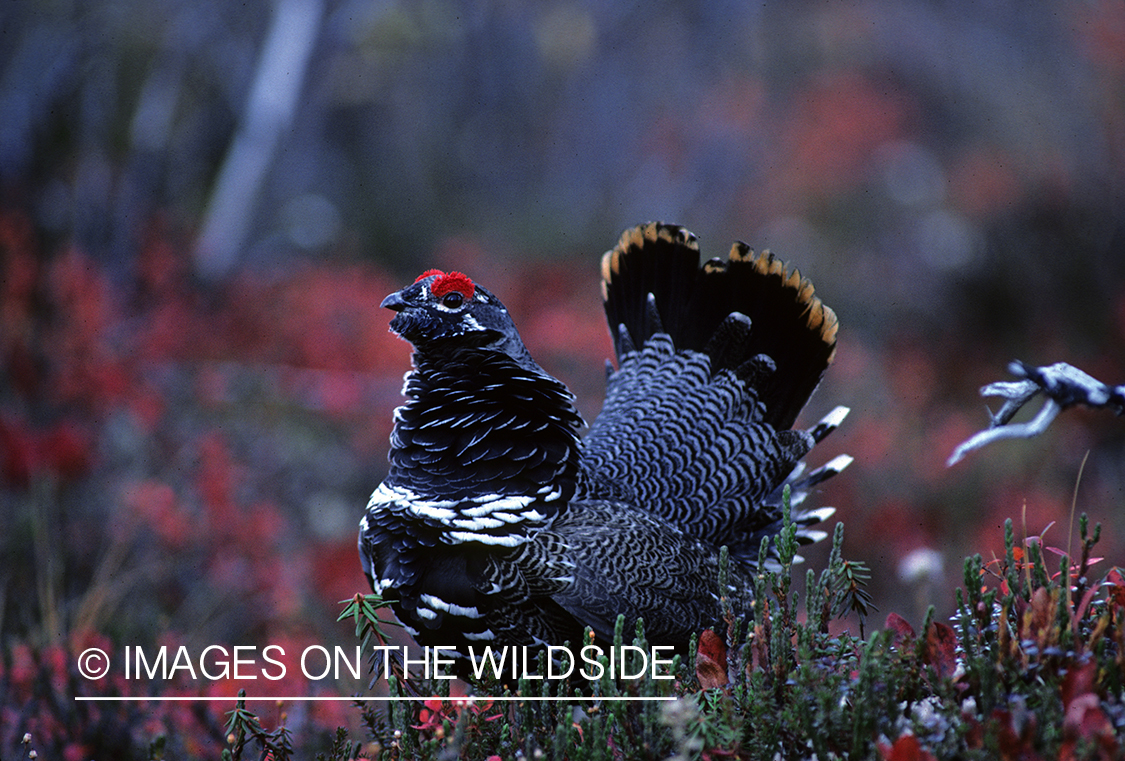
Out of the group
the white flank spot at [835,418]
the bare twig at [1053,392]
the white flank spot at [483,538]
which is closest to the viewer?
the bare twig at [1053,392]

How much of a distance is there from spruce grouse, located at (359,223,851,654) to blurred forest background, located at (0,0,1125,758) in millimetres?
1144

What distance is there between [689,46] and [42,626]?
42.6 ft

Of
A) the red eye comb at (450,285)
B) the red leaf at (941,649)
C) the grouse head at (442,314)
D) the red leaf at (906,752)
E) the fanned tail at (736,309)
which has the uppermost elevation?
the fanned tail at (736,309)

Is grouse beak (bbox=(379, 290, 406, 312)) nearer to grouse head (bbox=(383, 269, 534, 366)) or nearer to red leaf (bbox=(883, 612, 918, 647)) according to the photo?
grouse head (bbox=(383, 269, 534, 366))

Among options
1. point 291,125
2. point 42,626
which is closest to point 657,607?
point 42,626

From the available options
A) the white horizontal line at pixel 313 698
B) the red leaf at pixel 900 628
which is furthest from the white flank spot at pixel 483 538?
the red leaf at pixel 900 628

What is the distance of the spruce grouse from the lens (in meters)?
2.57

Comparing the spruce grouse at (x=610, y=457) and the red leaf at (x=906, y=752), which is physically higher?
the spruce grouse at (x=610, y=457)

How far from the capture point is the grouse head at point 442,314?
2617 mm

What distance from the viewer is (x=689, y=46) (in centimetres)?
1438

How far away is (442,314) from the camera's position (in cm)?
262

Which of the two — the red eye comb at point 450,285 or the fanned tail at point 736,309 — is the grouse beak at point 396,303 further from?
the fanned tail at point 736,309

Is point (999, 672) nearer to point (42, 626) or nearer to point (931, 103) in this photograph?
point (42, 626)

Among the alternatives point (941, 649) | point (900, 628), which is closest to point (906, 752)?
point (941, 649)
